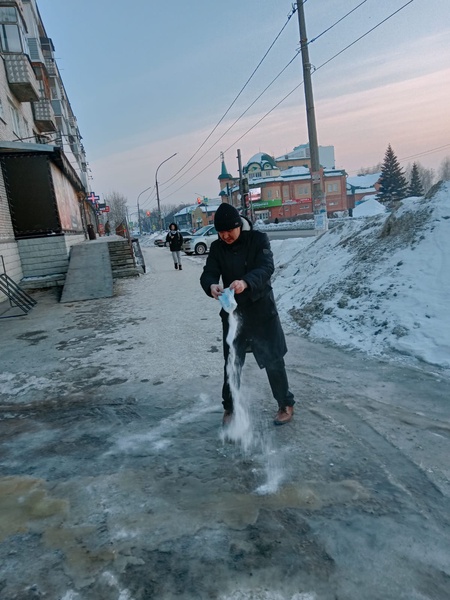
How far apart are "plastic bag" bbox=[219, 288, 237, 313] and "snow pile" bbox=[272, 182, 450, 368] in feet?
8.71

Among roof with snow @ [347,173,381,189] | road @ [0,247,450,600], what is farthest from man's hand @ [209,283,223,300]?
roof with snow @ [347,173,381,189]

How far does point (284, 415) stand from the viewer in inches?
145

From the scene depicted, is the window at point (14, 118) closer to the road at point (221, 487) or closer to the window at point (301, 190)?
the road at point (221, 487)

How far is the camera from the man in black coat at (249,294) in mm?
3449

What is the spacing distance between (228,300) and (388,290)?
3.73 meters

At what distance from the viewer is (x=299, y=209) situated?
258 feet

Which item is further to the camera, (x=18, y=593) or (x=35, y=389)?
(x=35, y=389)

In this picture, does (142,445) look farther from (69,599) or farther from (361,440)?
(361,440)

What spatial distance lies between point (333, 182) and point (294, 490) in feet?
273

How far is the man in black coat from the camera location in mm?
3449

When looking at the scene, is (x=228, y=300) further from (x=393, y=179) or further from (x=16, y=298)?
(x=393, y=179)

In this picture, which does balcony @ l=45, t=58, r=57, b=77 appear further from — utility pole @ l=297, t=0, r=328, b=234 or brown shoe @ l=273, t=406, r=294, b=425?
brown shoe @ l=273, t=406, r=294, b=425

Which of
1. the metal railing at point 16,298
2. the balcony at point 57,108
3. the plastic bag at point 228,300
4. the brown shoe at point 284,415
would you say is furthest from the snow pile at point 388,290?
the balcony at point 57,108

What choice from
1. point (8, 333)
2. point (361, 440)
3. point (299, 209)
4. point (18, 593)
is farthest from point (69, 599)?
point (299, 209)
